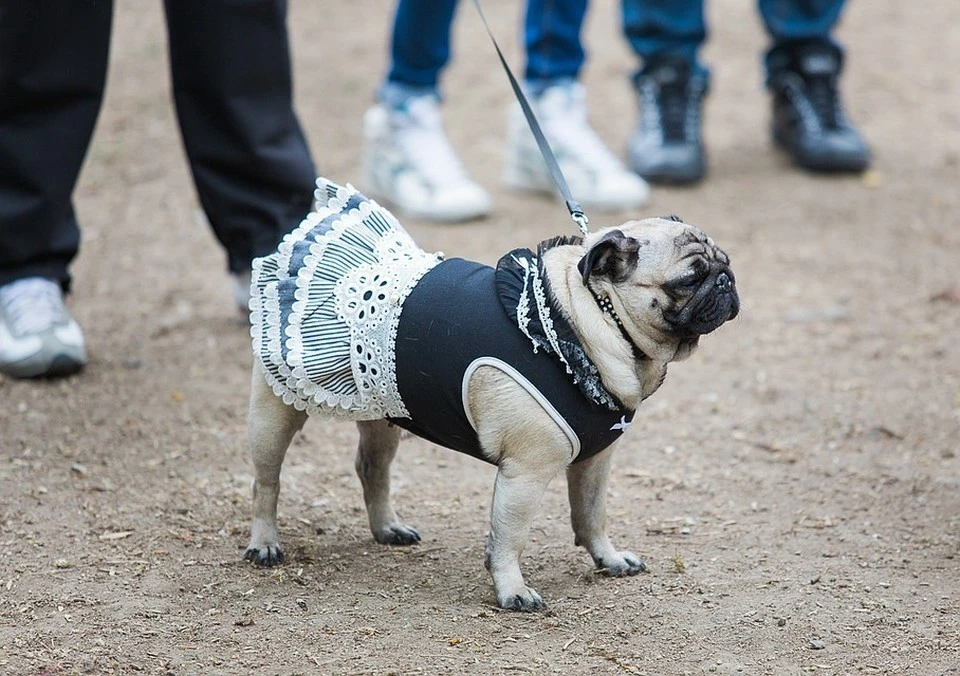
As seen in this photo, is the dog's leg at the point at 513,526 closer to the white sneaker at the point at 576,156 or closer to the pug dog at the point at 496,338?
the pug dog at the point at 496,338

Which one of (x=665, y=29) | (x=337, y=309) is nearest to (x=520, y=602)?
(x=337, y=309)

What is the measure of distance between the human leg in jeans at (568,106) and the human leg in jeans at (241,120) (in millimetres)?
1866

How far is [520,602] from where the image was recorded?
3.15m

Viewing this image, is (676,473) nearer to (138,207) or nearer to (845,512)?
(845,512)

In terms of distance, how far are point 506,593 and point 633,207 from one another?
3.57 metres

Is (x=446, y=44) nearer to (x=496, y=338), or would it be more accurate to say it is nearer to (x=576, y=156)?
(x=576, y=156)

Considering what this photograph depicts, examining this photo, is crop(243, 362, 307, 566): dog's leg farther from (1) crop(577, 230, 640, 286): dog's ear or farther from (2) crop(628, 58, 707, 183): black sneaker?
(2) crop(628, 58, 707, 183): black sneaker

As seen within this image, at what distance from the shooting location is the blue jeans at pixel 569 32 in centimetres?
622

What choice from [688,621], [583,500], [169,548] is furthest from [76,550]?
[688,621]

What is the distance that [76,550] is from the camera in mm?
3496

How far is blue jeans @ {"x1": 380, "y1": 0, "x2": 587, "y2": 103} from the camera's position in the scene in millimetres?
6180

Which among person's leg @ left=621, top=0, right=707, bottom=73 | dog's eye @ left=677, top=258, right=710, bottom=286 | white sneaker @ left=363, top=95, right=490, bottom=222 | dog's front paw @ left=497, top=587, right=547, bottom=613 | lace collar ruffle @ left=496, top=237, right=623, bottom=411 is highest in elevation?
dog's eye @ left=677, top=258, right=710, bottom=286

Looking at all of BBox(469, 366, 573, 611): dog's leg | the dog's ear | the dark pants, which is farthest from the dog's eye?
the dark pants

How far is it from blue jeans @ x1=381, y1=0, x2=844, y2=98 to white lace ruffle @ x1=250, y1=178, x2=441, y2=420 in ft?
10.1
